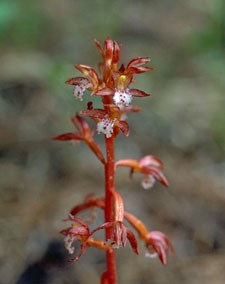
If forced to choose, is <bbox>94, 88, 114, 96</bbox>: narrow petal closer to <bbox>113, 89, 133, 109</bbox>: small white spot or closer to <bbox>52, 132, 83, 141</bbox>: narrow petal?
<bbox>113, 89, 133, 109</bbox>: small white spot

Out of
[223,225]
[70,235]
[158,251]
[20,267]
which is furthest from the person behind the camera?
[223,225]

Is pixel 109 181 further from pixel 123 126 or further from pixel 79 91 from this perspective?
pixel 79 91

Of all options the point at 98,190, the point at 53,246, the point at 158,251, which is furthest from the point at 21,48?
the point at 158,251

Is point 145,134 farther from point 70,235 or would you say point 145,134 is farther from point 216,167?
point 70,235

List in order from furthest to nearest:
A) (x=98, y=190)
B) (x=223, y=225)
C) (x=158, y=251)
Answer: (x=98, y=190), (x=223, y=225), (x=158, y=251)

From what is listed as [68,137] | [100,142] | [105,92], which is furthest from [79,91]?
[100,142]

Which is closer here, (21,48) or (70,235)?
(70,235)

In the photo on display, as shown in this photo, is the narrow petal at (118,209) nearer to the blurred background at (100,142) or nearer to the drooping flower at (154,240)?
the drooping flower at (154,240)

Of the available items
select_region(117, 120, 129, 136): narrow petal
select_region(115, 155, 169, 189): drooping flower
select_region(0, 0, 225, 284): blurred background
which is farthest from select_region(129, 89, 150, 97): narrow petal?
select_region(0, 0, 225, 284): blurred background
